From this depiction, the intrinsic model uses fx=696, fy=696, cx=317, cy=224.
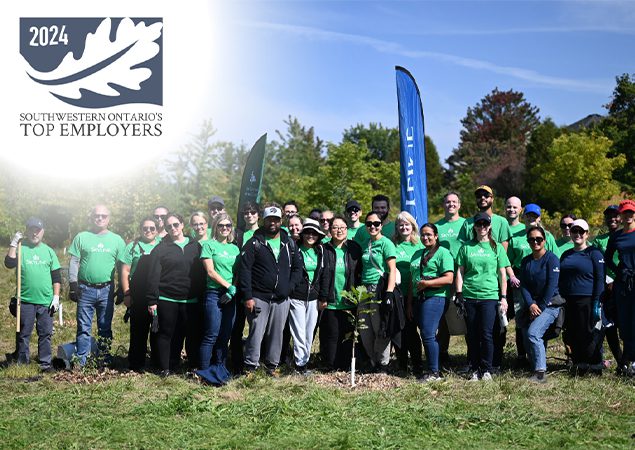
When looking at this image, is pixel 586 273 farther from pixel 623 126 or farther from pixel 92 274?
pixel 623 126

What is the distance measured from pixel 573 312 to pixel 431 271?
1844 mm

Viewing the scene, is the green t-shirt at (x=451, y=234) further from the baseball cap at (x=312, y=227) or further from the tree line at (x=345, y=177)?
the tree line at (x=345, y=177)

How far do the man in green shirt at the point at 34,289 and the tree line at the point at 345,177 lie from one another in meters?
19.0

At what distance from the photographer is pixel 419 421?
6.34 m

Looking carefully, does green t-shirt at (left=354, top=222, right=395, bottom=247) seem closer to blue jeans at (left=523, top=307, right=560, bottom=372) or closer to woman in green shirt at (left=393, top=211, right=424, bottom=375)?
woman in green shirt at (left=393, top=211, right=424, bottom=375)

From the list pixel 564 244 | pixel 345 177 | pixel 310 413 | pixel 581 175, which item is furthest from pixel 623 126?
pixel 310 413

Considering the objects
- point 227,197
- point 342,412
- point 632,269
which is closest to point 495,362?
point 632,269

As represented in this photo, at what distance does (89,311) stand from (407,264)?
13.3 ft

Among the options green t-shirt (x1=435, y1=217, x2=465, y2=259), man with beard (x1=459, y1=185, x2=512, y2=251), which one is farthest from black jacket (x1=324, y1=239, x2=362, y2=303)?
man with beard (x1=459, y1=185, x2=512, y2=251)

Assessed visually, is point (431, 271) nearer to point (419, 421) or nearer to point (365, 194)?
point (419, 421)

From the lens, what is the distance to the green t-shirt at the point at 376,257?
8.40 meters

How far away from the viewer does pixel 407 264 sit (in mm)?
8648

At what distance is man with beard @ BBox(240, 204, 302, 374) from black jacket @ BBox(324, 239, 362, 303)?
377mm

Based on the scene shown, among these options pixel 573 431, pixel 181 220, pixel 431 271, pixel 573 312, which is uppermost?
pixel 181 220
